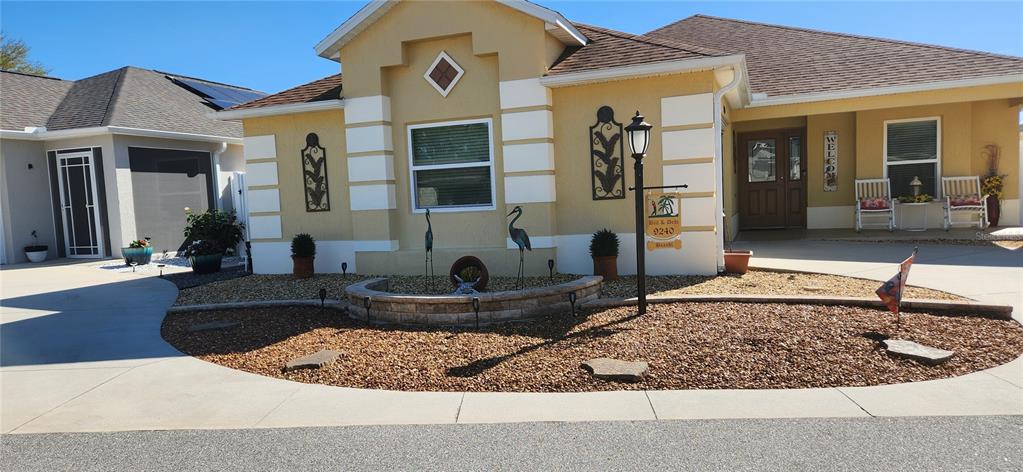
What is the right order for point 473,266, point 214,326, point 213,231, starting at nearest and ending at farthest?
point 214,326, point 473,266, point 213,231

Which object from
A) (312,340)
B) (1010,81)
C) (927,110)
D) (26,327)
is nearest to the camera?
(312,340)

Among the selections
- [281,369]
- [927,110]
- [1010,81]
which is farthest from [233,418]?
[927,110]

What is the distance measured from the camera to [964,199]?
40.2 feet

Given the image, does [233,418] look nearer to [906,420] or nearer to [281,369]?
[281,369]

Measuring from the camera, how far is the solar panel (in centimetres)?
1736

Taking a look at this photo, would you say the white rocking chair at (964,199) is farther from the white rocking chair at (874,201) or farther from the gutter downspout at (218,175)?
the gutter downspout at (218,175)

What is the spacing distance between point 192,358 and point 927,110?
14.0 m

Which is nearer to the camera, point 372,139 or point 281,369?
point 281,369

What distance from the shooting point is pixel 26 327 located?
7.24 meters

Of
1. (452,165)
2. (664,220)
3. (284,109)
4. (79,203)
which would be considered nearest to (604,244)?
(664,220)

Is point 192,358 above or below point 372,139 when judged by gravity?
below

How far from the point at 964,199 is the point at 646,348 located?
34.5 feet

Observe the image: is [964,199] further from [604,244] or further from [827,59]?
[604,244]

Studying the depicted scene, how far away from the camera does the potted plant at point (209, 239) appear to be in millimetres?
11461
